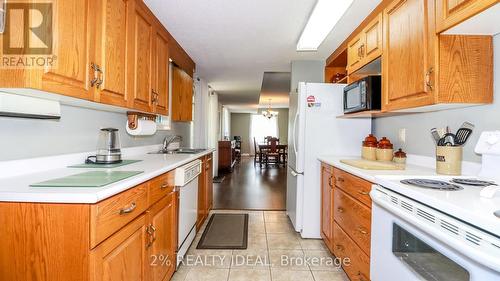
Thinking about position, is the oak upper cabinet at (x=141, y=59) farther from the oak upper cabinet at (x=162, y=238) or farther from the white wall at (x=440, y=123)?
the white wall at (x=440, y=123)

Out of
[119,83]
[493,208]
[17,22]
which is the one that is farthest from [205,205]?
[493,208]

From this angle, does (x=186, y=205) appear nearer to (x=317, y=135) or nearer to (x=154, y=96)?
(x=154, y=96)

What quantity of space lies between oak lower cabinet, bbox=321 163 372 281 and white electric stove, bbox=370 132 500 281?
0.49 ft

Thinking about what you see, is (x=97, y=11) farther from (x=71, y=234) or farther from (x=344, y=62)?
(x=344, y=62)

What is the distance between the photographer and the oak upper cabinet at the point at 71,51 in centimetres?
111

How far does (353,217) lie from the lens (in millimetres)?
1799

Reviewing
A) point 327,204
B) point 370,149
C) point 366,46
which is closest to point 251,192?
point 327,204

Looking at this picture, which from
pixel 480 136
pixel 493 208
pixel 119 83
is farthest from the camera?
pixel 119 83

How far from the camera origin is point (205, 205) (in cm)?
315

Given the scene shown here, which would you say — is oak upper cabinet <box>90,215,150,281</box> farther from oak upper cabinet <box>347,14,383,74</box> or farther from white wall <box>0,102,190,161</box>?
oak upper cabinet <box>347,14,383,74</box>

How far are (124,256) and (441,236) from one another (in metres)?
1.28

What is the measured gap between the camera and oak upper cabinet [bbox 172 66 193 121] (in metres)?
3.17

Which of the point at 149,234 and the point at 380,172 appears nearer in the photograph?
the point at 149,234

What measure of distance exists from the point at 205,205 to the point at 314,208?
129 cm
